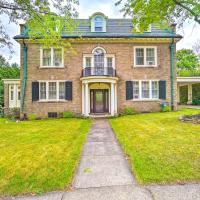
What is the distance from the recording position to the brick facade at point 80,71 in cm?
1716

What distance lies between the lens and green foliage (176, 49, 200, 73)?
4612cm

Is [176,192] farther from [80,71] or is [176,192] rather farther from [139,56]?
[139,56]

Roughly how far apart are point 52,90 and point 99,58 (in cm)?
501

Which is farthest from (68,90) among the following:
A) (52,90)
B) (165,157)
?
(165,157)

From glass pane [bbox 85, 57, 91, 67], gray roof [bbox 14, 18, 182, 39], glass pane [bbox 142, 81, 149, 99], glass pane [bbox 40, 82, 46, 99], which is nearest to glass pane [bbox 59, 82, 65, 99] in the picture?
glass pane [bbox 40, 82, 46, 99]

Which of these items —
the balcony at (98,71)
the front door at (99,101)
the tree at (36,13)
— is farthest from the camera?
the front door at (99,101)

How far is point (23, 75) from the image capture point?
17047 millimetres

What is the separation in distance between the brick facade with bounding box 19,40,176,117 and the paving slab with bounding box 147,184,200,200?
13765 mm

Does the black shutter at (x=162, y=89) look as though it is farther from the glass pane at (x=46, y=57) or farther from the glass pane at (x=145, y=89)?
the glass pane at (x=46, y=57)

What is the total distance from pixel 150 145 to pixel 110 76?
10.4 m

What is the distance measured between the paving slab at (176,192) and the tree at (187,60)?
156ft

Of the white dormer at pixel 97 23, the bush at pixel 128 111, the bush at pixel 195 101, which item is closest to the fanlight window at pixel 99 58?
the white dormer at pixel 97 23

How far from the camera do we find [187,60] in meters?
47.1

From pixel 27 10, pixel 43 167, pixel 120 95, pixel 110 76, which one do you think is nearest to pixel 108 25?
pixel 110 76
